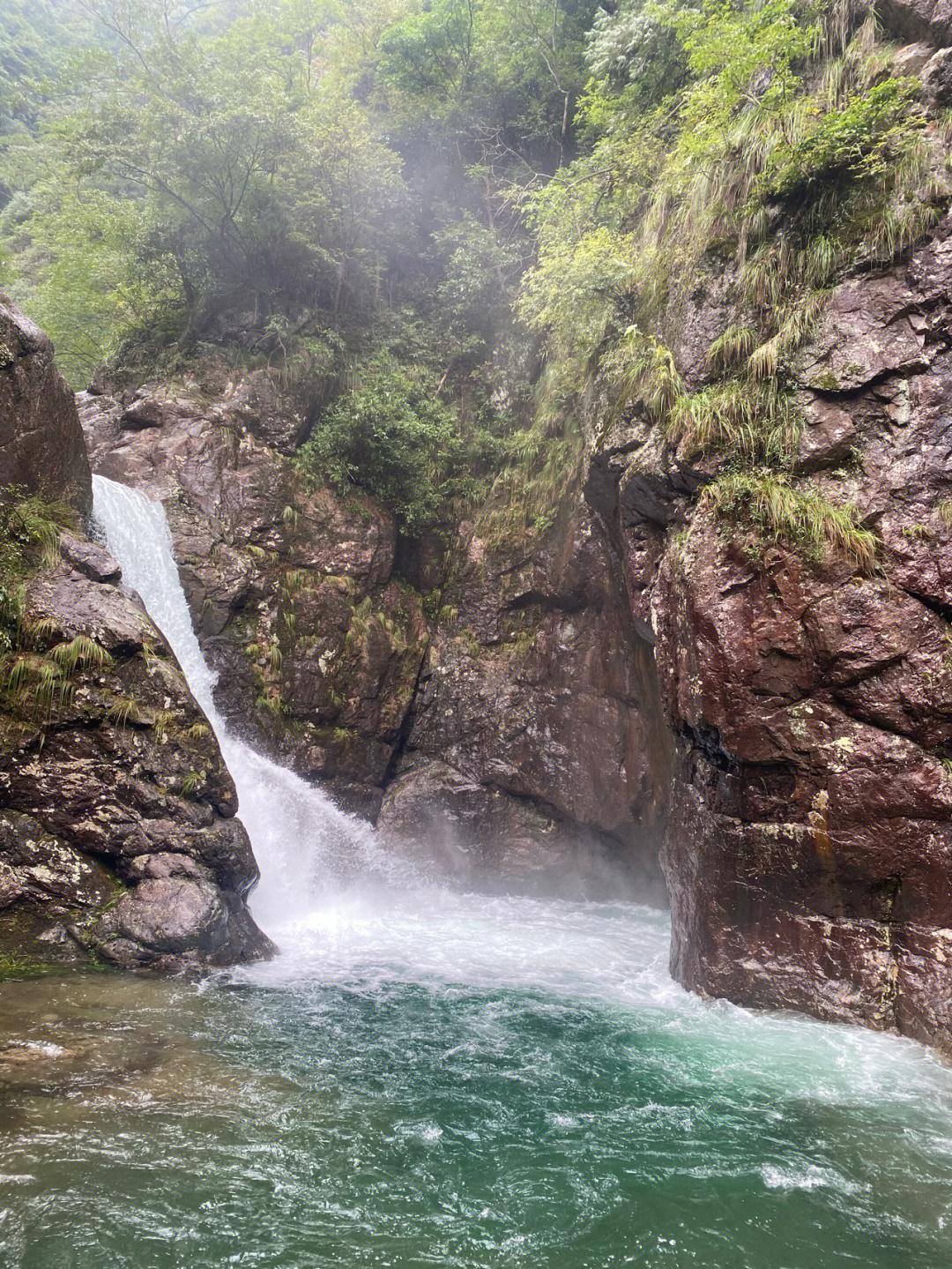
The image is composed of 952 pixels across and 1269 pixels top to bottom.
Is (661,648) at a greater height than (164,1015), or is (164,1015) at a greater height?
(661,648)

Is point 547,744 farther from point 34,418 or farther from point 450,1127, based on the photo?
point 34,418

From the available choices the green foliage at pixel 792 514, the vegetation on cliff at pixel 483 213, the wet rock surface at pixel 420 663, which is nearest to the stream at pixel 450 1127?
the wet rock surface at pixel 420 663

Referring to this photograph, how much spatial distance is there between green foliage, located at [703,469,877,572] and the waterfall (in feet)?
26.0

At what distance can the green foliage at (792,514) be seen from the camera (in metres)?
7.43

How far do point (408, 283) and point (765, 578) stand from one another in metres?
14.6

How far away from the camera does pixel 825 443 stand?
7949 millimetres

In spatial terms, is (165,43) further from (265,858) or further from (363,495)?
(265,858)

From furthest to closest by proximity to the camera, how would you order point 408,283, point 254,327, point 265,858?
point 408,283 < point 254,327 < point 265,858

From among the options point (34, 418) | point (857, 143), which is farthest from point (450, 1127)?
point (857, 143)

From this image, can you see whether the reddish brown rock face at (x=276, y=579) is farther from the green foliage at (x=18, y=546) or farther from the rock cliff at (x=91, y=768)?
the green foliage at (x=18, y=546)

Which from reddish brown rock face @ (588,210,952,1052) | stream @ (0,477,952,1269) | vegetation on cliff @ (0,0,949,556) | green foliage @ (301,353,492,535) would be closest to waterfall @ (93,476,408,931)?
stream @ (0,477,952,1269)

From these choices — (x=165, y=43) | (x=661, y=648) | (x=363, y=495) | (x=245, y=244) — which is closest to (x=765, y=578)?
(x=661, y=648)

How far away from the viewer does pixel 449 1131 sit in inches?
197

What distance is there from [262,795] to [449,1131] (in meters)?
7.23
